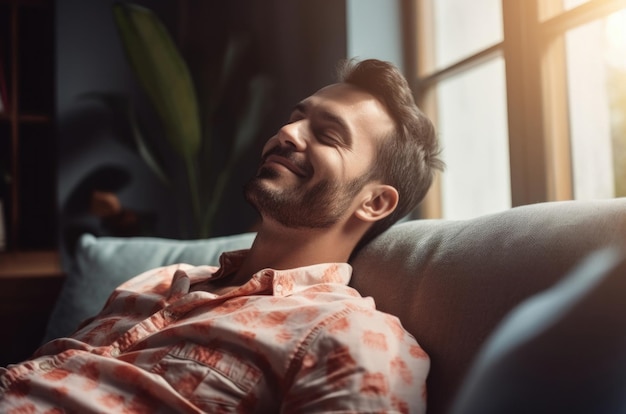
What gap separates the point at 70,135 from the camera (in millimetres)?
2727

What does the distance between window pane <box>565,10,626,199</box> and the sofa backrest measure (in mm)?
473

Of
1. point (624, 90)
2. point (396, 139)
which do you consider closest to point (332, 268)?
point (396, 139)

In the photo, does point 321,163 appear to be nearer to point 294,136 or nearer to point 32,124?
point 294,136

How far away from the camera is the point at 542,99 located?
138cm

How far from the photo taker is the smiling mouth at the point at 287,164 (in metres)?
1.17

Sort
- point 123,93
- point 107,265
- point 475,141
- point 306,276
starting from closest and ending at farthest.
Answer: point 306,276 < point 107,265 < point 475,141 < point 123,93

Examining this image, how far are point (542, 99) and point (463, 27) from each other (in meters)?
0.49

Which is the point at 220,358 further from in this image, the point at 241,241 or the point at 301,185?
the point at 241,241

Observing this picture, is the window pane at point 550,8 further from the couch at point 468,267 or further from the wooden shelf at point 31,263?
the wooden shelf at point 31,263

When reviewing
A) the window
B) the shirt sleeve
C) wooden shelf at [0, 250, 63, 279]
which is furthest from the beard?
wooden shelf at [0, 250, 63, 279]

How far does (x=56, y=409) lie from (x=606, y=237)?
0.72 m

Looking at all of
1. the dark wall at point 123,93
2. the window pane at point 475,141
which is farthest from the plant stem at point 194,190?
the window pane at point 475,141

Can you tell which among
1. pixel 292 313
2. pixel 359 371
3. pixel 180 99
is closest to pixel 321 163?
pixel 292 313

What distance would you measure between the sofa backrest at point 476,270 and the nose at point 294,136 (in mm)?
280
